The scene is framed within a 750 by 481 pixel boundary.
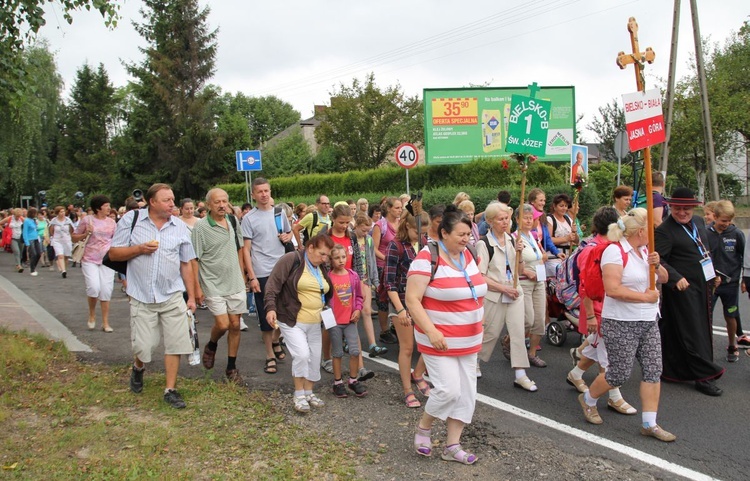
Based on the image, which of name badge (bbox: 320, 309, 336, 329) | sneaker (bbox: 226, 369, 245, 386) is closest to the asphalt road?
sneaker (bbox: 226, 369, 245, 386)

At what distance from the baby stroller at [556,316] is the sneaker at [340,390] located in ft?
10.6

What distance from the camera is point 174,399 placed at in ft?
17.8

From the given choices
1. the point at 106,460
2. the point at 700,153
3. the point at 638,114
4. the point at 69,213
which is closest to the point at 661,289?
the point at 638,114

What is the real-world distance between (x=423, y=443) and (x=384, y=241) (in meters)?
4.62

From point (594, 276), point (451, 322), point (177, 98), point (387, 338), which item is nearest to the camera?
point (451, 322)

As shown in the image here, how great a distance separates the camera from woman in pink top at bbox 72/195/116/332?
895 centimetres

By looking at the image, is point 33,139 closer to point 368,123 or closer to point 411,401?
point 368,123

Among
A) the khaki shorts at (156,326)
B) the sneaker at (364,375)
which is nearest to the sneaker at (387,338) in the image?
the sneaker at (364,375)

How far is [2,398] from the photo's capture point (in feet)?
18.1

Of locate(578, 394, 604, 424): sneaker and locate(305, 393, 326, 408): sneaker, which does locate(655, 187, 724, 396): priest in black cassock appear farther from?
locate(305, 393, 326, 408): sneaker

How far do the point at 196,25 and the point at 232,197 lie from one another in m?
14.0

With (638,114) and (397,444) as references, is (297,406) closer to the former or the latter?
(397,444)

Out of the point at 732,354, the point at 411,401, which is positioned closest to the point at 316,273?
the point at 411,401

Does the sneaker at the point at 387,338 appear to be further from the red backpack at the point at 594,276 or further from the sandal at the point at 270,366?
the red backpack at the point at 594,276
